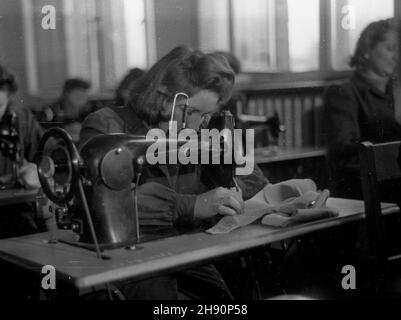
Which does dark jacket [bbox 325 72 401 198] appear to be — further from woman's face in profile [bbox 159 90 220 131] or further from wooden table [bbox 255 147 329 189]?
woman's face in profile [bbox 159 90 220 131]

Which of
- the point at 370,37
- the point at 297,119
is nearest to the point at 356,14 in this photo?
the point at 370,37

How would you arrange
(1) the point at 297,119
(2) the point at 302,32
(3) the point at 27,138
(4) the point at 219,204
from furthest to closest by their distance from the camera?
(1) the point at 297,119
(3) the point at 27,138
(2) the point at 302,32
(4) the point at 219,204

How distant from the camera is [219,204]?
142 cm

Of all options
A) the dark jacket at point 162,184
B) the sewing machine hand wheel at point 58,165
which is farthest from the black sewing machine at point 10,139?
the sewing machine hand wheel at point 58,165

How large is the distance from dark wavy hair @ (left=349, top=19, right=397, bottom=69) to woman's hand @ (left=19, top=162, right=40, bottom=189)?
Result: 1.33 meters

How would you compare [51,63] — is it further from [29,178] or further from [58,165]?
[58,165]

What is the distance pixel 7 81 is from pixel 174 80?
0.92 metres

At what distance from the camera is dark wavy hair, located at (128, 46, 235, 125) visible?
160 cm

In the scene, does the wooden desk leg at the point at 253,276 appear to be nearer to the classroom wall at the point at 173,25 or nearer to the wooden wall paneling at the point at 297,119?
the classroom wall at the point at 173,25

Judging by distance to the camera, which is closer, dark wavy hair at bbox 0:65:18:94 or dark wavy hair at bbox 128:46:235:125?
dark wavy hair at bbox 128:46:235:125

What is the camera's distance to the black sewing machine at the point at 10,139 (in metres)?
2.14

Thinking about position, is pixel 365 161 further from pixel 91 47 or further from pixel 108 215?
→ pixel 91 47

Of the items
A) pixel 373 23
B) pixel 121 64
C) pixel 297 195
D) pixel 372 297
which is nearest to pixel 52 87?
pixel 121 64

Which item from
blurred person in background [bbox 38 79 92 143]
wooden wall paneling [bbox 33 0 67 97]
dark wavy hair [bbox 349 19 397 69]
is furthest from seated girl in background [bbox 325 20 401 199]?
wooden wall paneling [bbox 33 0 67 97]
